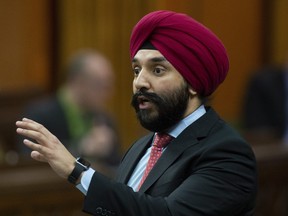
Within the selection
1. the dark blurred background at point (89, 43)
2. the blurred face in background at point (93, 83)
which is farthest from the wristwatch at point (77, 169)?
the dark blurred background at point (89, 43)

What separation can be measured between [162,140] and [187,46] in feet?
0.99

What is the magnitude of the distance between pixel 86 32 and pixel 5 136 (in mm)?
1118

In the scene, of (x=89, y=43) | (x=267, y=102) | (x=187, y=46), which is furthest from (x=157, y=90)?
(x=89, y=43)

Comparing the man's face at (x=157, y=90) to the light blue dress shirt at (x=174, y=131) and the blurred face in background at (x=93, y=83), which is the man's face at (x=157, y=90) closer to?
the light blue dress shirt at (x=174, y=131)

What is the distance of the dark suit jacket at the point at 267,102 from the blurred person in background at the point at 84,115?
1.22 m

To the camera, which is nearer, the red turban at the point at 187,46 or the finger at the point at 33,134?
the finger at the point at 33,134

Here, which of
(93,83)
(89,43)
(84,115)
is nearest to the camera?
(84,115)

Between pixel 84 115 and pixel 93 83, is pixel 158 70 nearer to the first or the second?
pixel 84 115

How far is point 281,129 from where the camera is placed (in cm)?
738

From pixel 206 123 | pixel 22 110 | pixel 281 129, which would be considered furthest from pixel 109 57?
pixel 206 123

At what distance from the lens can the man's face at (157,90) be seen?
9.63 feet

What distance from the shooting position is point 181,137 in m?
2.99

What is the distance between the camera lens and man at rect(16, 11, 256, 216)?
2.82 m

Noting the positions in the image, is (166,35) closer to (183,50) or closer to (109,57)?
(183,50)
